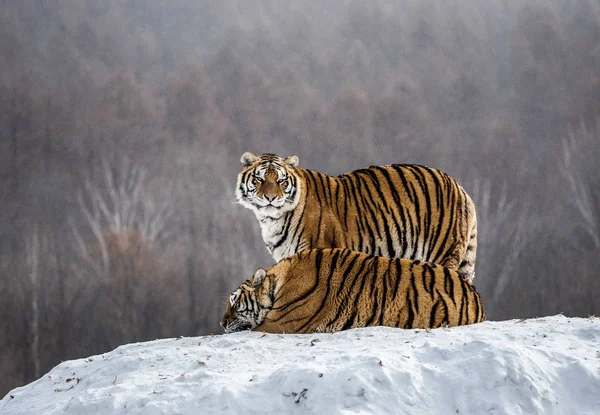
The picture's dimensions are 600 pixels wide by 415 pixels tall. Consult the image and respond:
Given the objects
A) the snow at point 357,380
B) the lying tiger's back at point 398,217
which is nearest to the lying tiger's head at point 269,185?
the lying tiger's back at point 398,217

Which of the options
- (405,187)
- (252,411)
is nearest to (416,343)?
(252,411)

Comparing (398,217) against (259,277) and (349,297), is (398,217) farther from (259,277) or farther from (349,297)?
(259,277)

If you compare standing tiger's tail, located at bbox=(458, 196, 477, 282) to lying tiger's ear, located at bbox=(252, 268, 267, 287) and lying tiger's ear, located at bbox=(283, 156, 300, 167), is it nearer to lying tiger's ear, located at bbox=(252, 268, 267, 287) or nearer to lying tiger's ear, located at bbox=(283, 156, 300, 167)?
lying tiger's ear, located at bbox=(283, 156, 300, 167)

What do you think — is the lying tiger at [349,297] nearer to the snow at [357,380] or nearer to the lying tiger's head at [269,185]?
the snow at [357,380]

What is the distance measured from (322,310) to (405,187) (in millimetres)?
2717

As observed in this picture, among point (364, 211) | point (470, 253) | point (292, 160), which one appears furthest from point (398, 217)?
point (292, 160)

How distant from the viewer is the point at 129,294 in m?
18.9

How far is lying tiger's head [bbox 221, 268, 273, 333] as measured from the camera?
22.5 ft

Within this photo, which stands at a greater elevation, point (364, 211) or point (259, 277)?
point (364, 211)

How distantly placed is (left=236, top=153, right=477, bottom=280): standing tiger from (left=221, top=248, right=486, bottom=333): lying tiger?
1.42 metres

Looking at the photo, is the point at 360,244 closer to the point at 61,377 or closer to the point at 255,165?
the point at 255,165

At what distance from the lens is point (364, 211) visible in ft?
28.7

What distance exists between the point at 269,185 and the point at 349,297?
2163mm

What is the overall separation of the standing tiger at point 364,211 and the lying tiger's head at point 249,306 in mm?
1454
